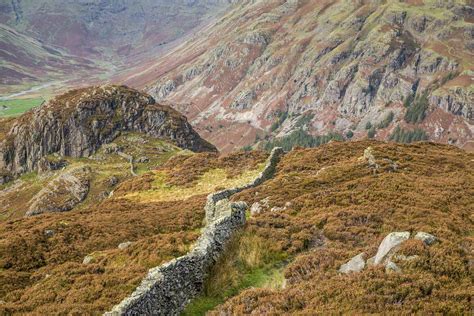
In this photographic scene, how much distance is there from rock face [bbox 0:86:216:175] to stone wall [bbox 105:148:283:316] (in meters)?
107

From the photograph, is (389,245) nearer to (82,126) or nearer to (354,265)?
(354,265)

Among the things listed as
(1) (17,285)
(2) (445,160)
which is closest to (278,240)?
(1) (17,285)

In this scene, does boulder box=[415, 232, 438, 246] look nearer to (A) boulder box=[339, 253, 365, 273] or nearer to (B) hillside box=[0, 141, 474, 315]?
(B) hillside box=[0, 141, 474, 315]

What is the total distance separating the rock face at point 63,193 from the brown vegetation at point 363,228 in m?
68.1

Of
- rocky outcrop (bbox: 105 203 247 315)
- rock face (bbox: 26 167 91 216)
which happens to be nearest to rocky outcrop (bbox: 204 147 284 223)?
rocky outcrop (bbox: 105 203 247 315)

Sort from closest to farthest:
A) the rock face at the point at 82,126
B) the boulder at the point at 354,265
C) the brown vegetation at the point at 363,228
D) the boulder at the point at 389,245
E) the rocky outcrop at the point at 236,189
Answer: the brown vegetation at the point at 363,228
the boulder at the point at 389,245
the boulder at the point at 354,265
the rocky outcrop at the point at 236,189
the rock face at the point at 82,126

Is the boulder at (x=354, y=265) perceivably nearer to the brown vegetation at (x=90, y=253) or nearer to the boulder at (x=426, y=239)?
the boulder at (x=426, y=239)

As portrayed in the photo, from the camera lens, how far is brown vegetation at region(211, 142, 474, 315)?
493 inches

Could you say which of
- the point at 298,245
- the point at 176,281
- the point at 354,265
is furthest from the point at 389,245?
the point at 176,281

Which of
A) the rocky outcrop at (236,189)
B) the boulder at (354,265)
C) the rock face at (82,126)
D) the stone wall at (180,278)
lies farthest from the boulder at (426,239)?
the rock face at (82,126)

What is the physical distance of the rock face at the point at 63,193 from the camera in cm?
9638

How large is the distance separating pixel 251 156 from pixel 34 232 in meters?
30.1

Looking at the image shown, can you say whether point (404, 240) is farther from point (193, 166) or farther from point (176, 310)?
point (193, 166)

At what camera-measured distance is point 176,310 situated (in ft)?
51.8
